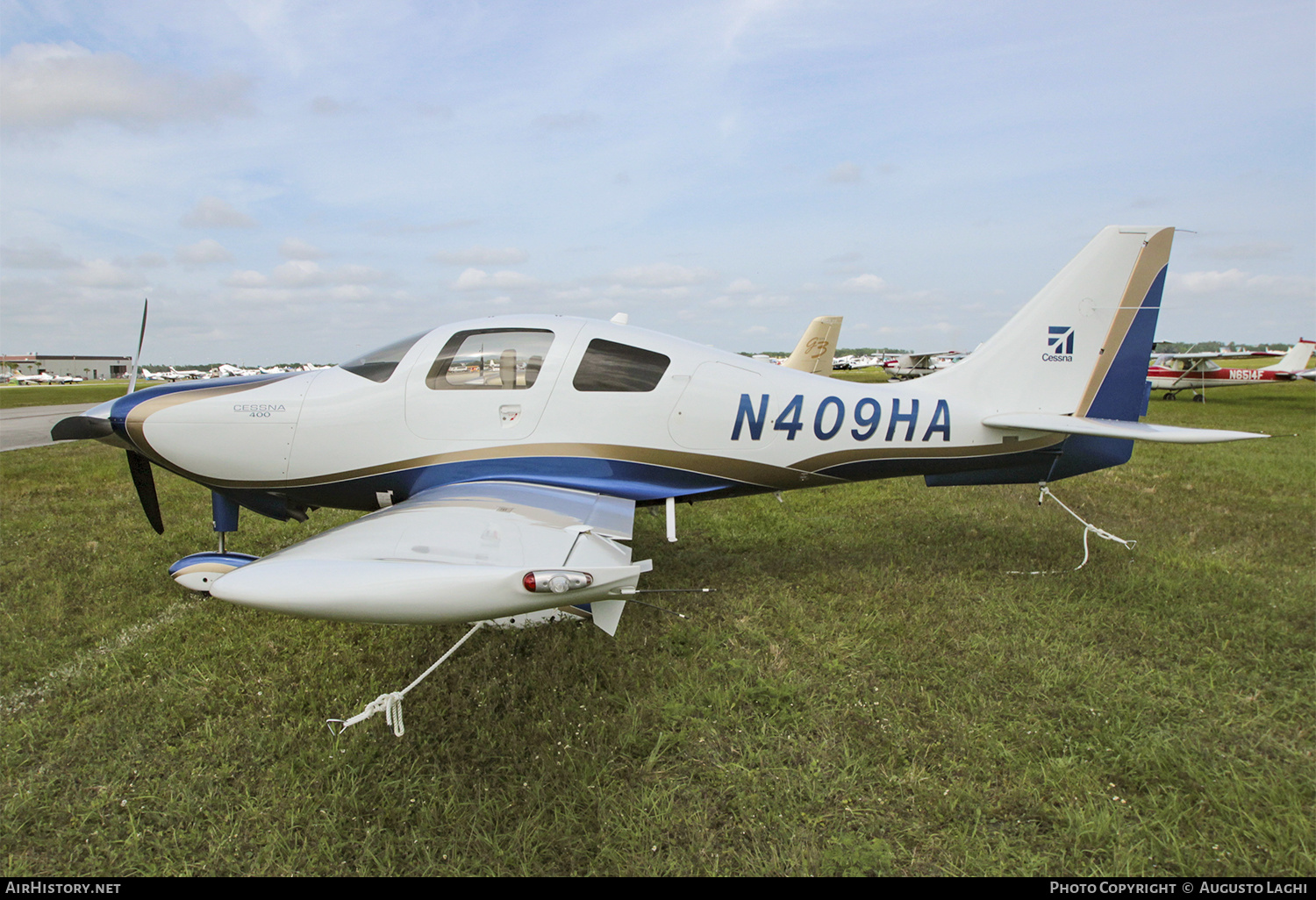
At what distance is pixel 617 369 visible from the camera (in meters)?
4.18

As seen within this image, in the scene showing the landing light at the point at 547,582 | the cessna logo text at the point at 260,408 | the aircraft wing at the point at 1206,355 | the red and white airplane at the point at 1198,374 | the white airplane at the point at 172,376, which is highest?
the white airplane at the point at 172,376

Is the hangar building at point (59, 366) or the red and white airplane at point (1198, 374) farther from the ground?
the hangar building at point (59, 366)

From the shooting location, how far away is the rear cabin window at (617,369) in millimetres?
4137

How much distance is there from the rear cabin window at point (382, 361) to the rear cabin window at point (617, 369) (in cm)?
120

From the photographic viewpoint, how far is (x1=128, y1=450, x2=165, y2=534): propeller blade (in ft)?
15.1

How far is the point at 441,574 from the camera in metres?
2.45

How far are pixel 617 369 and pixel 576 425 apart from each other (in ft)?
1.57

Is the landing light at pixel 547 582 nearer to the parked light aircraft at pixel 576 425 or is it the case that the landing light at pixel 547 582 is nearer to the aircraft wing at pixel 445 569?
the aircraft wing at pixel 445 569

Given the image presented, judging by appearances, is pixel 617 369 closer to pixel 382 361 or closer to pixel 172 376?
pixel 382 361

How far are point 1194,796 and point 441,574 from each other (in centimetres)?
338

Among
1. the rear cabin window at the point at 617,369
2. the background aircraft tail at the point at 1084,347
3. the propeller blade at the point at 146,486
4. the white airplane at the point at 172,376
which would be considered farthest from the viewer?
the white airplane at the point at 172,376

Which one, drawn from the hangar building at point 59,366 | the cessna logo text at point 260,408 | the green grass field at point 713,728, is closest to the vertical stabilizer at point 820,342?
the green grass field at point 713,728

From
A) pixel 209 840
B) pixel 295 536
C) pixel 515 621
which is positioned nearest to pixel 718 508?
pixel 515 621
